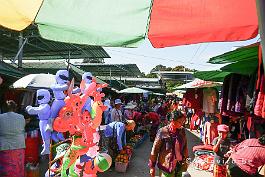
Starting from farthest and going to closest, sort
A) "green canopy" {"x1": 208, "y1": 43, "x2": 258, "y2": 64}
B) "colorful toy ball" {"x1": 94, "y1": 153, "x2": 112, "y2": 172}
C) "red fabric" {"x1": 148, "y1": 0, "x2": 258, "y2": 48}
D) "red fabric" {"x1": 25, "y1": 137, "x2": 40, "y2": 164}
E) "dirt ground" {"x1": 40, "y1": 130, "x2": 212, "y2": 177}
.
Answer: "dirt ground" {"x1": 40, "y1": 130, "x2": 212, "y2": 177} → "red fabric" {"x1": 25, "y1": 137, "x2": 40, "y2": 164} → "colorful toy ball" {"x1": 94, "y1": 153, "x2": 112, "y2": 172} → "green canopy" {"x1": 208, "y1": 43, "x2": 258, "y2": 64} → "red fabric" {"x1": 148, "y1": 0, "x2": 258, "y2": 48}

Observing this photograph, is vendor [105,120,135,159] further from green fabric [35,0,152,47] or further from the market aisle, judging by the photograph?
green fabric [35,0,152,47]

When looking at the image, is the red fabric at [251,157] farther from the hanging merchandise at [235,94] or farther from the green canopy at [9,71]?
the green canopy at [9,71]

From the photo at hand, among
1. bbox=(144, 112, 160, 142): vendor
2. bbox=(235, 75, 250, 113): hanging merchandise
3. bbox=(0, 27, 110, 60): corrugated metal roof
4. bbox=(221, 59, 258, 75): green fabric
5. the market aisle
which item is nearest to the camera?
bbox=(221, 59, 258, 75): green fabric

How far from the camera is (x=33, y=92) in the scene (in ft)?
34.4

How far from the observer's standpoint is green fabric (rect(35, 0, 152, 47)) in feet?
7.44

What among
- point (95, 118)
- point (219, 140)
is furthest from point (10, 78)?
point (219, 140)

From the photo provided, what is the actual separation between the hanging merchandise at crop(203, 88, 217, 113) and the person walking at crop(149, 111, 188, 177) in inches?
225

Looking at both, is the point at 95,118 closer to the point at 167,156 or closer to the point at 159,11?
the point at 167,156

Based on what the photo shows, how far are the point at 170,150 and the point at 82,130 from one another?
145 centimetres

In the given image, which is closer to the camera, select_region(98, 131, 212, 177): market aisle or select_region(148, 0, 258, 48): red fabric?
select_region(148, 0, 258, 48): red fabric

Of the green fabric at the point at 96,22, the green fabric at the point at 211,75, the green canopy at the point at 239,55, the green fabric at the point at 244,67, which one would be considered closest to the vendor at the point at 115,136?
the green fabric at the point at 211,75

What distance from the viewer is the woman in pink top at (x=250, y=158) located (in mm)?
5734

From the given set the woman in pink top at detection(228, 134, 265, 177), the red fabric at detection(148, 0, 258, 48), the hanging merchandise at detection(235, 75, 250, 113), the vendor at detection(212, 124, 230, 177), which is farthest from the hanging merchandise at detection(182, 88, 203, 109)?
the red fabric at detection(148, 0, 258, 48)

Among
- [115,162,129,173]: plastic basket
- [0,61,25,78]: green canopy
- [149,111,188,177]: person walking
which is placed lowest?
[115,162,129,173]: plastic basket
